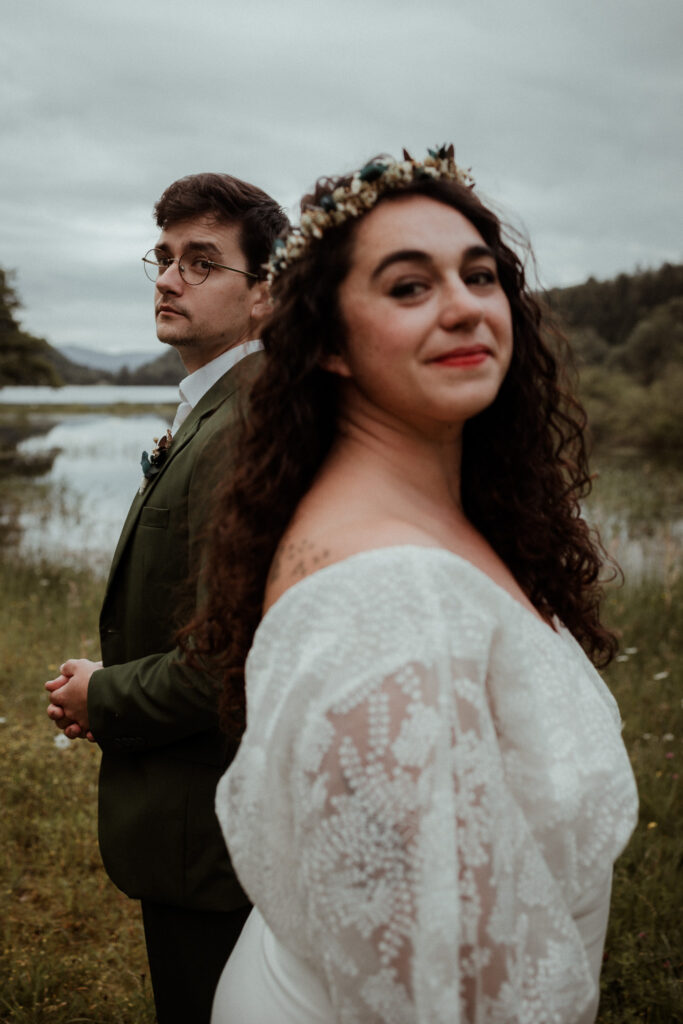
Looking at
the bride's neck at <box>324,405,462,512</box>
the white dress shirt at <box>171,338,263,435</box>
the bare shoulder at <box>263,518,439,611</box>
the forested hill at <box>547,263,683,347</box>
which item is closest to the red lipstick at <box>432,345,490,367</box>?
the bride's neck at <box>324,405,462,512</box>

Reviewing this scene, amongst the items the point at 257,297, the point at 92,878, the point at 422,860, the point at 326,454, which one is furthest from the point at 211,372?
the point at 92,878

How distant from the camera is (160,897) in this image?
208cm

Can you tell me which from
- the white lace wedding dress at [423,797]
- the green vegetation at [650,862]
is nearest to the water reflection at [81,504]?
the green vegetation at [650,862]

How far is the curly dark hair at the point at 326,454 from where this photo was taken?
1.56 metres

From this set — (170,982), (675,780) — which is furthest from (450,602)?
(675,780)

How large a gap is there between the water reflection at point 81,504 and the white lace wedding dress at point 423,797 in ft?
27.5

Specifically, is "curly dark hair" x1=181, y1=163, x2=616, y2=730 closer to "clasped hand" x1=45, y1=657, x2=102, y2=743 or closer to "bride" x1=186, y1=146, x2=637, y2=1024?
"bride" x1=186, y1=146, x2=637, y2=1024

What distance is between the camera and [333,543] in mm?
1291

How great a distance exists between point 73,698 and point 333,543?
115cm

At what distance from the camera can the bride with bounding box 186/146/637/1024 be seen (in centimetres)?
114

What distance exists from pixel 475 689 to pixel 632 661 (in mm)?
4836

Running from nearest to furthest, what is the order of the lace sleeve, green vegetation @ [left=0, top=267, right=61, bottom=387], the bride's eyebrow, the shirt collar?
the lace sleeve, the bride's eyebrow, the shirt collar, green vegetation @ [left=0, top=267, right=61, bottom=387]

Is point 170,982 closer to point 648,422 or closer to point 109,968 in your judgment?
point 109,968

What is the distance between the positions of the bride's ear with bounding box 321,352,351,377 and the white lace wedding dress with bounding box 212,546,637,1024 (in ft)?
1.51
